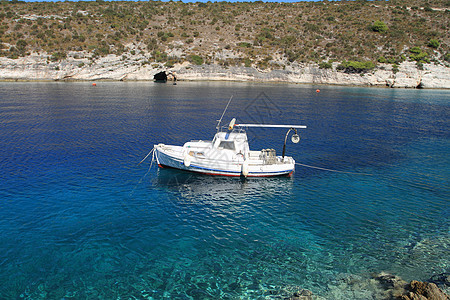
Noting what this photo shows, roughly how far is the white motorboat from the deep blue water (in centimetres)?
120

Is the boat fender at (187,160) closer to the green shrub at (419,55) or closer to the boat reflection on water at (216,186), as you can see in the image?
the boat reflection on water at (216,186)

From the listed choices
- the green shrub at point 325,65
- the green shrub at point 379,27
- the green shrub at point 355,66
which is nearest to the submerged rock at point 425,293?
the green shrub at point 325,65

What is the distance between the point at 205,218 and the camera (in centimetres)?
2381

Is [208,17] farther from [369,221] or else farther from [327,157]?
[369,221]

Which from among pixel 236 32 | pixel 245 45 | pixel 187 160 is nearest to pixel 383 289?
pixel 187 160

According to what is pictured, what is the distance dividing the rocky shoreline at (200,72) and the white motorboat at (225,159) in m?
113

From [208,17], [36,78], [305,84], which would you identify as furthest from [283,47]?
[36,78]

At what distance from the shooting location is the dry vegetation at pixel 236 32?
141 meters

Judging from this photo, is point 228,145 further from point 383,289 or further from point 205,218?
point 383,289

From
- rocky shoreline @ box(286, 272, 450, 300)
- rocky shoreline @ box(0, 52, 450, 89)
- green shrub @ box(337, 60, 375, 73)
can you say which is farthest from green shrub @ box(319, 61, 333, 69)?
rocky shoreline @ box(286, 272, 450, 300)

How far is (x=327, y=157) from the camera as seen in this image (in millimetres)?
39219

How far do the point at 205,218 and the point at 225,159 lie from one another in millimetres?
9839

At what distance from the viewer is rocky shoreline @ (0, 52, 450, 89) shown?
123938 millimetres

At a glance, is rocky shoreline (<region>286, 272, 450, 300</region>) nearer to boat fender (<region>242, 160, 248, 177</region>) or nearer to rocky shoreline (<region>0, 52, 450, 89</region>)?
boat fender (<region>242, 160, 248, 177</region>)
